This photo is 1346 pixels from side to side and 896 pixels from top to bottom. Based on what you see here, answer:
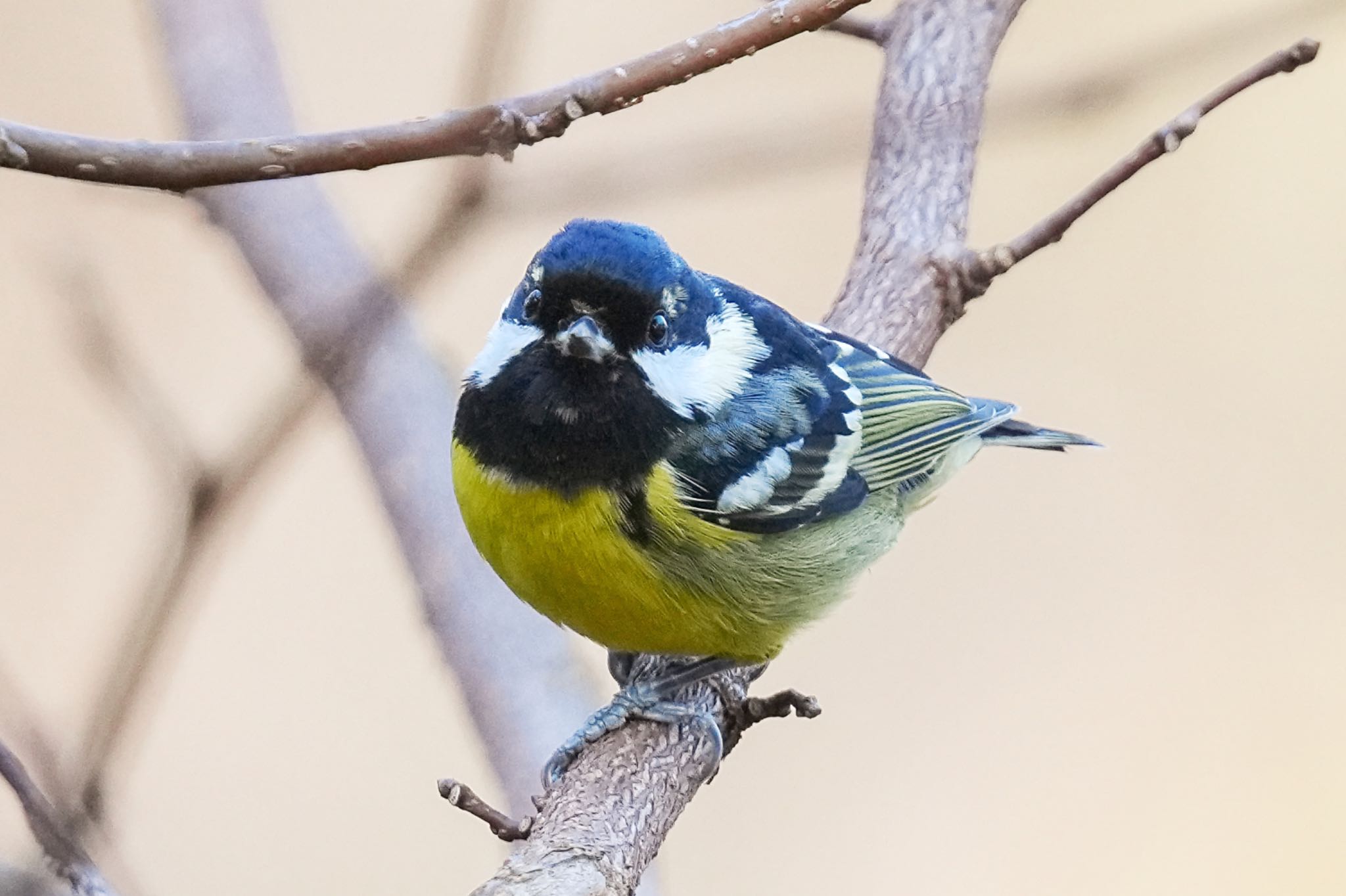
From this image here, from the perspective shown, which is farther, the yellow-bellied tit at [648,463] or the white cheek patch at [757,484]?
the white cheek patch at [757,484]

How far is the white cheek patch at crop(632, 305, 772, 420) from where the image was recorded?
1.89 meters

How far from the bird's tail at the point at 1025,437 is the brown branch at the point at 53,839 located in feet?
6.70

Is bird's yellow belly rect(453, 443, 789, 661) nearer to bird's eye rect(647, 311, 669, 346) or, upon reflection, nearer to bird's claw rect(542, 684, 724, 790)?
bird's claw rect(542, 684, 724, 790)

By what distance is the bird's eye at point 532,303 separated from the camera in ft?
5.86

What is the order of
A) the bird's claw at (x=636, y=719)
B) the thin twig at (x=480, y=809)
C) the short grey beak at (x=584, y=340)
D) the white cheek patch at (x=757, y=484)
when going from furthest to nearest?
the white cheek patch at (x=757, y=484) → the bird's claw at (x=636, y=719) → the short grey beak at (x=584, y=340) → the thin twig at (x=480, y=809)

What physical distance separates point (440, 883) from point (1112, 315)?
3.26 m

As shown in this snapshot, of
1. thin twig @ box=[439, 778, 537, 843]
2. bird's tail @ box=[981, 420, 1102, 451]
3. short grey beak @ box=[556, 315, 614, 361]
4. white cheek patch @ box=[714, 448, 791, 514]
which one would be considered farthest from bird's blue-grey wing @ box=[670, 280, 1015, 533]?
thin twig @ box=[439, 778, 537, 843]

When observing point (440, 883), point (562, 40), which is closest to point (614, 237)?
point (440, 883)

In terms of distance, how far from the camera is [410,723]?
14.0ft

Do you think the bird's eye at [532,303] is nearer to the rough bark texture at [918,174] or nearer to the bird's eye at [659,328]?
the bird's eye at [659,328]

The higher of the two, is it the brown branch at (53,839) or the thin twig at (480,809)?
the thin twig at (480,809)

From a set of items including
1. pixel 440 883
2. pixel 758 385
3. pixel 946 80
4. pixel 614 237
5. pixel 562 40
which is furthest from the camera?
pixel 562 40

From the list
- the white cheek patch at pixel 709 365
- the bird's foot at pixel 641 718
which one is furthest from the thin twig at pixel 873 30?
the bird's foot at pixel 641 718

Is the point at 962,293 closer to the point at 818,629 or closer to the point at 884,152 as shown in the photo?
the point at 884,152
